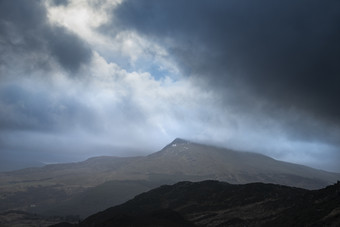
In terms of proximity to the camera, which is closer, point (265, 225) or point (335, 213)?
point (335, 213)

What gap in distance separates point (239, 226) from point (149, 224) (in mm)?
32678

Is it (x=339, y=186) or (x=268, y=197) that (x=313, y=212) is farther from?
(x=268, y=197)

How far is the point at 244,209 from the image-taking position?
13525 cm

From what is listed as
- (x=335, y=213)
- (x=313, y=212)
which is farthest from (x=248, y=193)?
(x=335, y=213)

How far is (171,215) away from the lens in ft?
427

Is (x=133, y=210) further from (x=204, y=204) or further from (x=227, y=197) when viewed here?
(x=227, y=197)

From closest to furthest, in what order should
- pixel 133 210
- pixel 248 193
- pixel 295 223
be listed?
pixel 295 223 → pixel 248 193 → pixel 133 210

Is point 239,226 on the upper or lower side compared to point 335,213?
lower

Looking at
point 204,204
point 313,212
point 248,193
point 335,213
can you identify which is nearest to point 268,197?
point 248,193

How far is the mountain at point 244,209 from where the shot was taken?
88625 mm

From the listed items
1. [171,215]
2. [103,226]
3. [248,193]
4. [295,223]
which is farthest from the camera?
[248,193]

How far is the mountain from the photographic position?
88.6 meters

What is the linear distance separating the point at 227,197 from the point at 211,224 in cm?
5479

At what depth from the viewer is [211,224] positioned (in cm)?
11856
